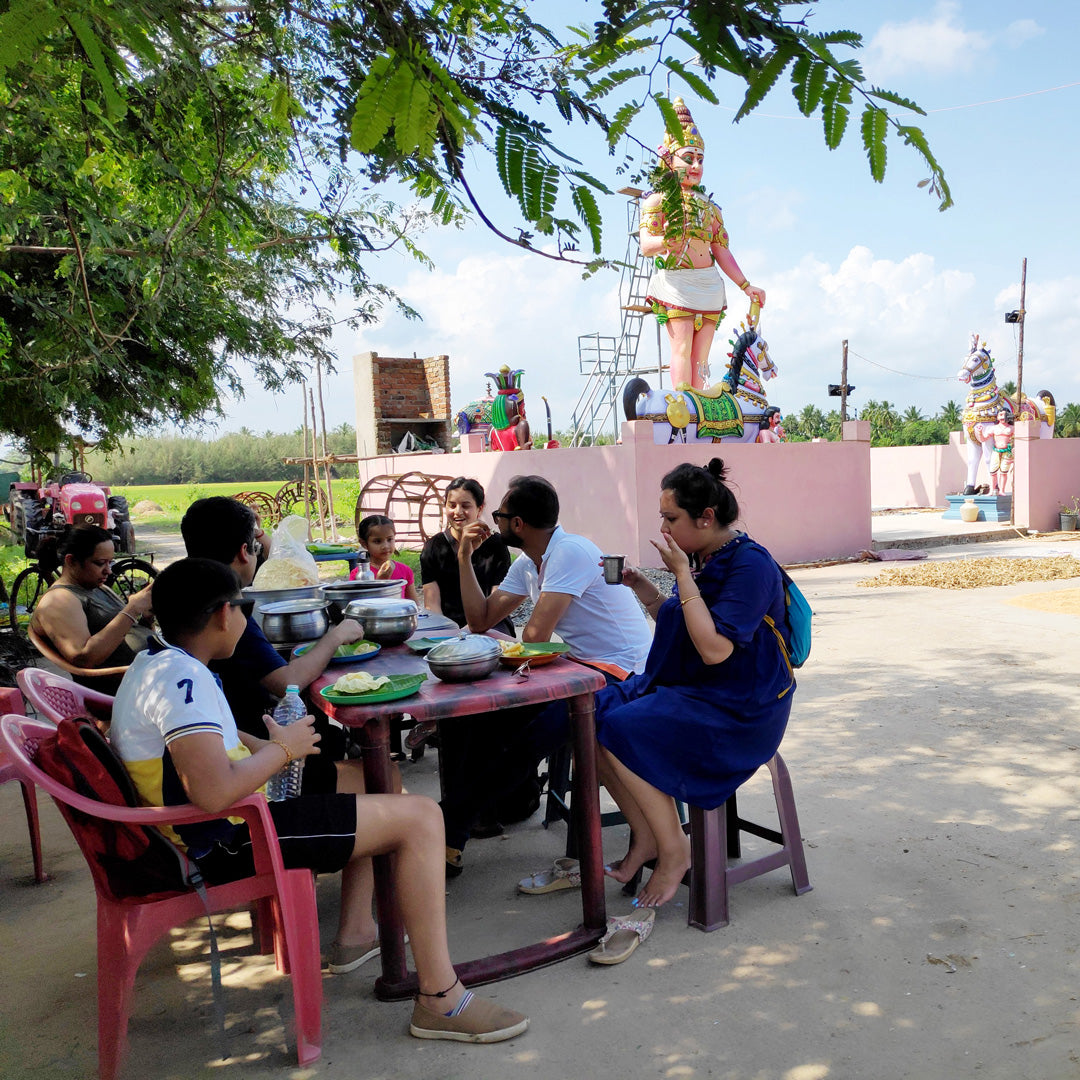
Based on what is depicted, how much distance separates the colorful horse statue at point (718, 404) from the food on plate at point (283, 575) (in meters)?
8.24

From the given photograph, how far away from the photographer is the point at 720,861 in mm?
2850

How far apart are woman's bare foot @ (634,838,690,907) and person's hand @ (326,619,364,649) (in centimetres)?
124

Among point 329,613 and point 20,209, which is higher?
point 20,209

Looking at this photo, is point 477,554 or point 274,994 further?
point 477,554

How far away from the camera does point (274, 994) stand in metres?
2.62

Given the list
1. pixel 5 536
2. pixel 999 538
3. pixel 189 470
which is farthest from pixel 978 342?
pixel 189 470

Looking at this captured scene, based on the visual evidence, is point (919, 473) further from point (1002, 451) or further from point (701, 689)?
point (701, 689)

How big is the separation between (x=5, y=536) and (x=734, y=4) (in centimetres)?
2643

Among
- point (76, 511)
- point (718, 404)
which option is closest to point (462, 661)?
point (76, 511)

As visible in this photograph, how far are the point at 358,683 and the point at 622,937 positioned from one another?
3.64 feet

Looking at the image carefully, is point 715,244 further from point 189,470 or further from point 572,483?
point 189,470

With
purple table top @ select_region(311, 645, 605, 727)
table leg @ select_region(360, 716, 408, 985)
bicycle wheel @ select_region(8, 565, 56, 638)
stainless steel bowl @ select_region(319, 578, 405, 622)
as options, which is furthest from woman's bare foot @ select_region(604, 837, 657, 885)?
bicycle wheel @ select_region(8, 565, 56, 638)

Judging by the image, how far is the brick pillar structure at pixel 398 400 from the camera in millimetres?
21422

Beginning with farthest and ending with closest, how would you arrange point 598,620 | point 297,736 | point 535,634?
point 598,620 < point 535,634 < point 297,736
